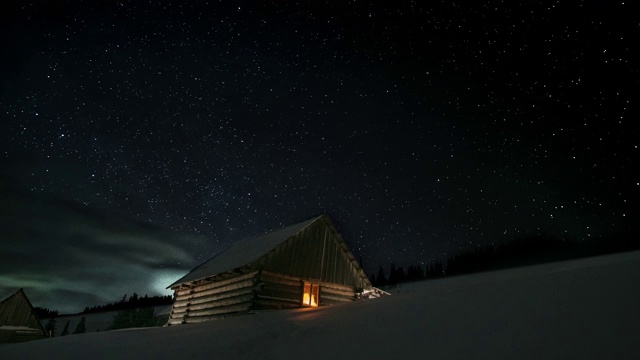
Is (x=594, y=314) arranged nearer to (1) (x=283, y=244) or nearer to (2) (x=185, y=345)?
(2) (x=185, y=345)

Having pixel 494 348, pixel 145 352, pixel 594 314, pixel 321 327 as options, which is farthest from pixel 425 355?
pixel 145 352

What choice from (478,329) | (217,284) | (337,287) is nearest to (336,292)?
(337,287)

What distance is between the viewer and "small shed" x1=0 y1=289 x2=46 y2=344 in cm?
2822

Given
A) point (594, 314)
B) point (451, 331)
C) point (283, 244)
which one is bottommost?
point (451, 331)

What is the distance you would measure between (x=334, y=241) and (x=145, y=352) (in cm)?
1428

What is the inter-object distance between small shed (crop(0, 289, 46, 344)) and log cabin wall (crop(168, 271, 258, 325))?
724 inches

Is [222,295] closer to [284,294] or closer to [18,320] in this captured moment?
[284,294]

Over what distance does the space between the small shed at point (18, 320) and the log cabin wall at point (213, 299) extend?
18390 millimetres

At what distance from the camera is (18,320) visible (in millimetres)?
30250

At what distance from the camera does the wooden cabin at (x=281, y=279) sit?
1598 cm

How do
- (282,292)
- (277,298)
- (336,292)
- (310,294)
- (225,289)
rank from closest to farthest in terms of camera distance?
(277,298)
(282,292)
(225,289)
(310,294)
(336,292)

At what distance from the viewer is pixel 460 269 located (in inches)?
2470

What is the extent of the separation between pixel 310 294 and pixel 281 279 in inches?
79.0

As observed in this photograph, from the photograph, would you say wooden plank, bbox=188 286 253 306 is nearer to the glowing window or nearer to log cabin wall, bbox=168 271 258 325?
log cabin wall, bbox=168 271 258 325
